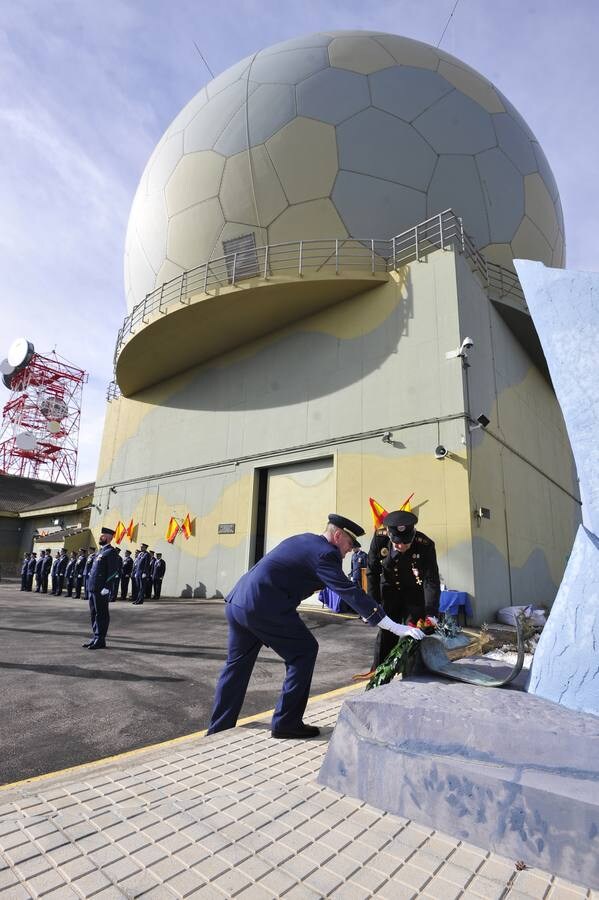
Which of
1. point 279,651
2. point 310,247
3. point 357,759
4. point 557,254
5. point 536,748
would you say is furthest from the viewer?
point 557,254

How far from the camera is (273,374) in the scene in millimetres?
14141

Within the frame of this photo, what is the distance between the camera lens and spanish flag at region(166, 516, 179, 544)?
15.7 m

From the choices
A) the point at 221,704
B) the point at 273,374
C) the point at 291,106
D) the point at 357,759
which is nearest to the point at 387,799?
the point at 357,759

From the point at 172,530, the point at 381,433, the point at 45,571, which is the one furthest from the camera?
the point at 45,571

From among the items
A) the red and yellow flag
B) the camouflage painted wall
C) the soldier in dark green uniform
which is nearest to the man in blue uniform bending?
the soldier in dark green uniform

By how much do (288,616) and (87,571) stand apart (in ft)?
48.3

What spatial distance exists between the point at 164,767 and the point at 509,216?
1513 cm

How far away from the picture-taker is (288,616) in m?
3.15

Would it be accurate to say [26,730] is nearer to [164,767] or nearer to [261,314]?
[164,767]

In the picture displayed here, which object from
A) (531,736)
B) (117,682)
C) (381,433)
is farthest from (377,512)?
(531,736)

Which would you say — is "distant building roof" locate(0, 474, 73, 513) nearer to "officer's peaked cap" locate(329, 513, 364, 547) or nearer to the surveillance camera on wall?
the surveillance camera on wall

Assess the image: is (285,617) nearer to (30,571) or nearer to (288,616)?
(288,616)

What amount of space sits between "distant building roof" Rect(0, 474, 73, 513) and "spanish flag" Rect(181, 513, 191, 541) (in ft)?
67.6

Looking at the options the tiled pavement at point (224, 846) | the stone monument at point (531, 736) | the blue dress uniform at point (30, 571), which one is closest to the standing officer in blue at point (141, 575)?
the blue dress uniform at point (30, 571)
